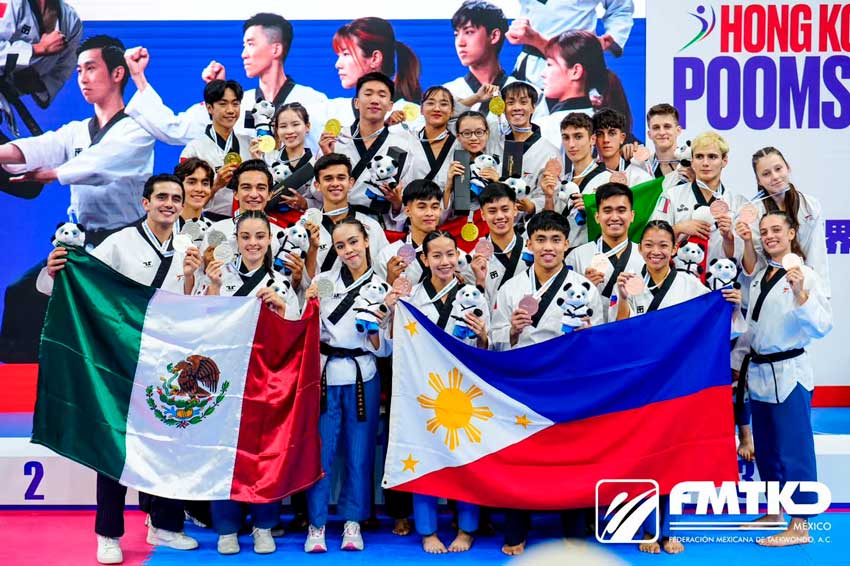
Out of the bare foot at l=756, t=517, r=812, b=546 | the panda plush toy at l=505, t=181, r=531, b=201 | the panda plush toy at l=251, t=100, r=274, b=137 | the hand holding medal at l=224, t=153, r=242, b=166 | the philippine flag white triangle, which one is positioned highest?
the panda plush toy at l=251, t=100, r=274, b=137

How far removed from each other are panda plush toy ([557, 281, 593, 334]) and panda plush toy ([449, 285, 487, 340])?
0.43 metres

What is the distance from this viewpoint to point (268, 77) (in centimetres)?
771

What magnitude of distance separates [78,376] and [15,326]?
3148 millimetres

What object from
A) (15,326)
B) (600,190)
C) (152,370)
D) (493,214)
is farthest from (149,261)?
(15,326)

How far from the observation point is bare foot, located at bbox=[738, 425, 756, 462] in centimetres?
588

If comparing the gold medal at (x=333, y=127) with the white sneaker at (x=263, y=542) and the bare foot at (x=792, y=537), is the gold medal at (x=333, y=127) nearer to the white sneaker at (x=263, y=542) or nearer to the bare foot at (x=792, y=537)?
the white sneaker at (x=263, y=542)

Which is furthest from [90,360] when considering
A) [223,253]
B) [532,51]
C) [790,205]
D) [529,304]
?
[532,51]

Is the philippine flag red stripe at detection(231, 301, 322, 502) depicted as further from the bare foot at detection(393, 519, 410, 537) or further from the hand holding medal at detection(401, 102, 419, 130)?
the hand holding medal at detection(401, 102, 419, 130)

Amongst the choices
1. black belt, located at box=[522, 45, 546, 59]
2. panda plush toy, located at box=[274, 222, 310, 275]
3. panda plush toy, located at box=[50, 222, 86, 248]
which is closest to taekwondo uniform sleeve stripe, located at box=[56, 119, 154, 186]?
panda plush toy, located at box=[50, 222, 86, 248]

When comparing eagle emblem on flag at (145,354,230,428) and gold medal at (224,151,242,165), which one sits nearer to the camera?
eagle emblem on flag at (145,354,230,428)

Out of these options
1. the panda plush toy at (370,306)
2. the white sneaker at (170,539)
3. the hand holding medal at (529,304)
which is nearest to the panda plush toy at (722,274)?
the hand holding medal at (529,304)

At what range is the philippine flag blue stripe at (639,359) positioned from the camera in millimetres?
5109

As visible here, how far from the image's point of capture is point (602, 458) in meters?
5.12

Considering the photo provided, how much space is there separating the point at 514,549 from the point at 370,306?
1.50 m
